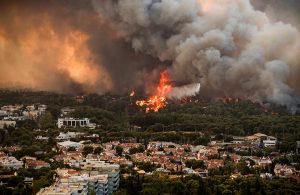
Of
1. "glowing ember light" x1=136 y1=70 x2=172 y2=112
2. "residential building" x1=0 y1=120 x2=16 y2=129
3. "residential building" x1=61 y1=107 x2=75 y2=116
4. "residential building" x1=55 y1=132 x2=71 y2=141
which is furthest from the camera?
"residential building" x1=61 y1=107 x2=75 y2=116

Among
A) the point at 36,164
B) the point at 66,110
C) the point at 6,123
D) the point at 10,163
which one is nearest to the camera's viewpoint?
the point at 36,164

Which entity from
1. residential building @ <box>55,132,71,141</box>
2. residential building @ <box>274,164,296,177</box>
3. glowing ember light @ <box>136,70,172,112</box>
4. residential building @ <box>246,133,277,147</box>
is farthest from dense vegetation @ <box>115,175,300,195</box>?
glowing ember light @ <box>136,70,172,112</box>

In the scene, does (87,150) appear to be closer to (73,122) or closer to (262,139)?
(262,139)

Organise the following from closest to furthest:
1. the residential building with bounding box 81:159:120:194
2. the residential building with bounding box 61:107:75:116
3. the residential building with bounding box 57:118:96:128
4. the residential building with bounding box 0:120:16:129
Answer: the residential building with bounding box 81:159:120:194
the residential building with bounding box 0:120:16:129
the residential building with bounding box 57:118:96:128
the residential building with bounding box 61:107:75:116

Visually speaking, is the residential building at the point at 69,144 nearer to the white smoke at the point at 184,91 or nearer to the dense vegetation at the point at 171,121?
the dense vegetation at the point at 171,121

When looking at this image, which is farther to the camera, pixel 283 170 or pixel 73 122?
pixel 73 122

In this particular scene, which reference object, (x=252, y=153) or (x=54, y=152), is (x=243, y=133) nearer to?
(x=252, y=153)

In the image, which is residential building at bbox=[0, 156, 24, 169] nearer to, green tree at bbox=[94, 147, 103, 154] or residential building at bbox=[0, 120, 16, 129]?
green tree at bbox=[94, 147, 103, 154]

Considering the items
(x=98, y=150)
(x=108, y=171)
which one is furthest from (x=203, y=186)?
(x=98, y=150)

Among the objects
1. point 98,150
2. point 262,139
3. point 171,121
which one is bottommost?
point 98,150
